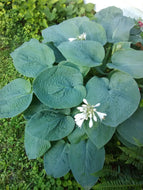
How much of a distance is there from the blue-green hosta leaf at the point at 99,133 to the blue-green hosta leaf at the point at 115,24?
892 mm

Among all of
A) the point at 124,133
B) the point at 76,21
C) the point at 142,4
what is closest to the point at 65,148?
the point at 124,133

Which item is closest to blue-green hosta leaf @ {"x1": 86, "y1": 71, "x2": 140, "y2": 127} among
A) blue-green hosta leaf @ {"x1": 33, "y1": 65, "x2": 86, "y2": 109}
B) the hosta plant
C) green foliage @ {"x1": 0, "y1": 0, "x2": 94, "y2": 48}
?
the hosta plant

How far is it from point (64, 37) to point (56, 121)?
33.0 inches

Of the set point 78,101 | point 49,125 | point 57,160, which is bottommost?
point 57,160

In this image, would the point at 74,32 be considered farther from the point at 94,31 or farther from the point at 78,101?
the point at 78,101

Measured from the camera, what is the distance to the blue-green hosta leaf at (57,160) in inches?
60.5

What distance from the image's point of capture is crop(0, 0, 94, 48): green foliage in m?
2.92

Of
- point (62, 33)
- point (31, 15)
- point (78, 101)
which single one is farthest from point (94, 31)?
point (31, 15)

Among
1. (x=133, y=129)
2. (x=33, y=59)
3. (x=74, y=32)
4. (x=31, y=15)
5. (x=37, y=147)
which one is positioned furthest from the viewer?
(x=31, y=15)

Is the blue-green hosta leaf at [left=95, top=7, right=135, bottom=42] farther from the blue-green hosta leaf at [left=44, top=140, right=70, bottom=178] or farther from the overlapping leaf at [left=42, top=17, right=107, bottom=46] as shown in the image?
the blue-green hosta leaf at [left=44, top=140, right=70, bottom=178]

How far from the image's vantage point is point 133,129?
1422 millimetres

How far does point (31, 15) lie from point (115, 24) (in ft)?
5.32

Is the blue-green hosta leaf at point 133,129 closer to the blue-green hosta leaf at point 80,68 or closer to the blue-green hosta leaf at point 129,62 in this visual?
the blue-green hosta leaf at point 129,62

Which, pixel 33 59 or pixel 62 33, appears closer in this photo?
pixel 33 59
